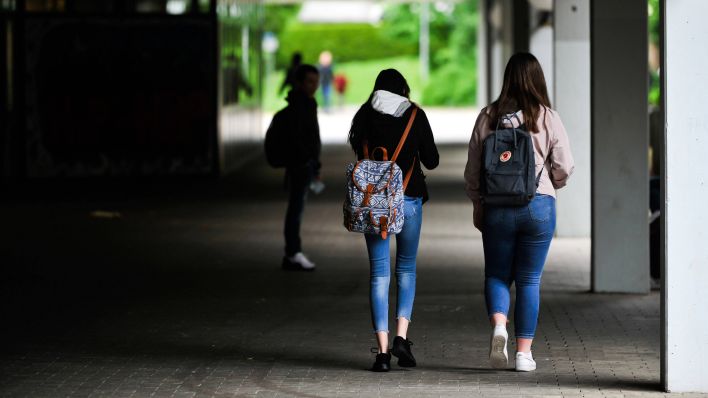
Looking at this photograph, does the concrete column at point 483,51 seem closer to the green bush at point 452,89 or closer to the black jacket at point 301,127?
the green bush at point 452,89

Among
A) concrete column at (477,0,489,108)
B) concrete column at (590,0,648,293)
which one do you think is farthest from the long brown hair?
concrete column at (477,0,489,108)

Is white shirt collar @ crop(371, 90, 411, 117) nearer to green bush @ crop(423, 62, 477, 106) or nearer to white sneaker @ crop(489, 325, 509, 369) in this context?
white sneaker @ crop(489, 325, 509, 369)

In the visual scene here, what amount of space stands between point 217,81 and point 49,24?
2.61 meters

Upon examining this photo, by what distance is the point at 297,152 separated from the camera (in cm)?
1198

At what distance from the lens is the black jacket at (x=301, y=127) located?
11898 mm

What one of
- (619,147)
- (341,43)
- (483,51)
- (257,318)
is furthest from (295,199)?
(341,43)

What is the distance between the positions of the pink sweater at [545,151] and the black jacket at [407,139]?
1.30ft

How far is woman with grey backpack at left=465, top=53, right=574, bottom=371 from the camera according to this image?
24.6 feet

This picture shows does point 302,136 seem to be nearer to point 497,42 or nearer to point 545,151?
point 545,151

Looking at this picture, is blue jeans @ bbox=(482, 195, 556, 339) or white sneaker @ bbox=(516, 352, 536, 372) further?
white sneaker @ bbox=(516, 352, 536, 372)

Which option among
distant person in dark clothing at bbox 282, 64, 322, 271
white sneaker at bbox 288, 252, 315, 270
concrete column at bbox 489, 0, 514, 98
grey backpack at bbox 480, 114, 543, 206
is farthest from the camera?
concrete column at bbox 489, 0, 514, 98
